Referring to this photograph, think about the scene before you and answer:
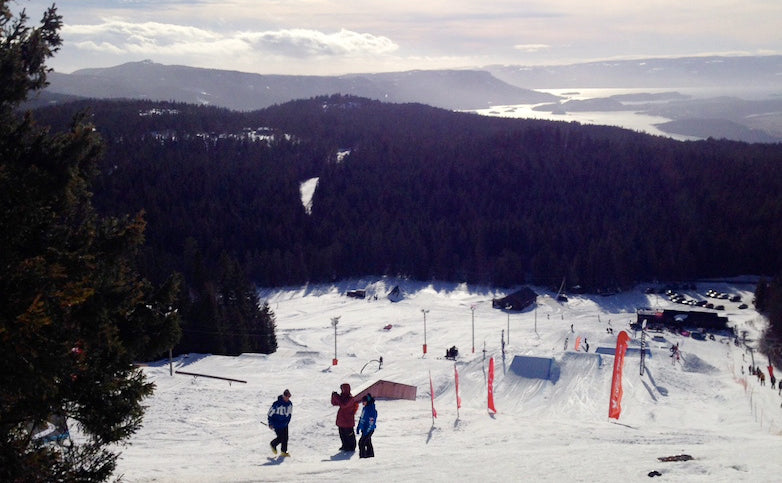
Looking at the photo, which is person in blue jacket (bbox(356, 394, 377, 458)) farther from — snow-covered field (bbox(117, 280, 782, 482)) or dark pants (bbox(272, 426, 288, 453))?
dark pants (bbox(272, 426, 288, 453))

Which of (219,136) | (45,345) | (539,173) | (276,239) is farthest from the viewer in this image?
(219,136)

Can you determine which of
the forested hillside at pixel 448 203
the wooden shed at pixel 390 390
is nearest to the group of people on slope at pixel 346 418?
the wooden shed at pixel 390 390

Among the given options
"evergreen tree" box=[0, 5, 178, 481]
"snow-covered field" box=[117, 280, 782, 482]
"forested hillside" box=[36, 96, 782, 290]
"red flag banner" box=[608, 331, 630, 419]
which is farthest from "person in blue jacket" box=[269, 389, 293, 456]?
"forested hillside" box=[36, 96, 782, 290]

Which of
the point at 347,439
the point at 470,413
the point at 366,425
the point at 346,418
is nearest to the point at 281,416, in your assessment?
the point at 346,418

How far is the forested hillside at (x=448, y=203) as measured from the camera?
81.5m

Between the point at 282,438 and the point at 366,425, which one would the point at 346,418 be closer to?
the point at 366,425

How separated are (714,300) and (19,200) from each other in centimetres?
7279

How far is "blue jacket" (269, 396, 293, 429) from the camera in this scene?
12.4 meters

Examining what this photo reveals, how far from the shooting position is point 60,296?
7086 millimetres

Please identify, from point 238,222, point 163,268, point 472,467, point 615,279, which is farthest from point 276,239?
point 472,467

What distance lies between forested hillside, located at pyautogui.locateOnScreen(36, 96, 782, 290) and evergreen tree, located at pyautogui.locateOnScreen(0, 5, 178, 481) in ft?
183

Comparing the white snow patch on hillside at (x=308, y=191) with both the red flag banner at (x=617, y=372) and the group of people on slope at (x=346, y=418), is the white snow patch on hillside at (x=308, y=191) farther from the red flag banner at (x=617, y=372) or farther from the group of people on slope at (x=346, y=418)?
the group of people on slope at (x=346, y=418)

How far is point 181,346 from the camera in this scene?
36.4 m

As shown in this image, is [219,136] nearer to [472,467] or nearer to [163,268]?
[163,268]
